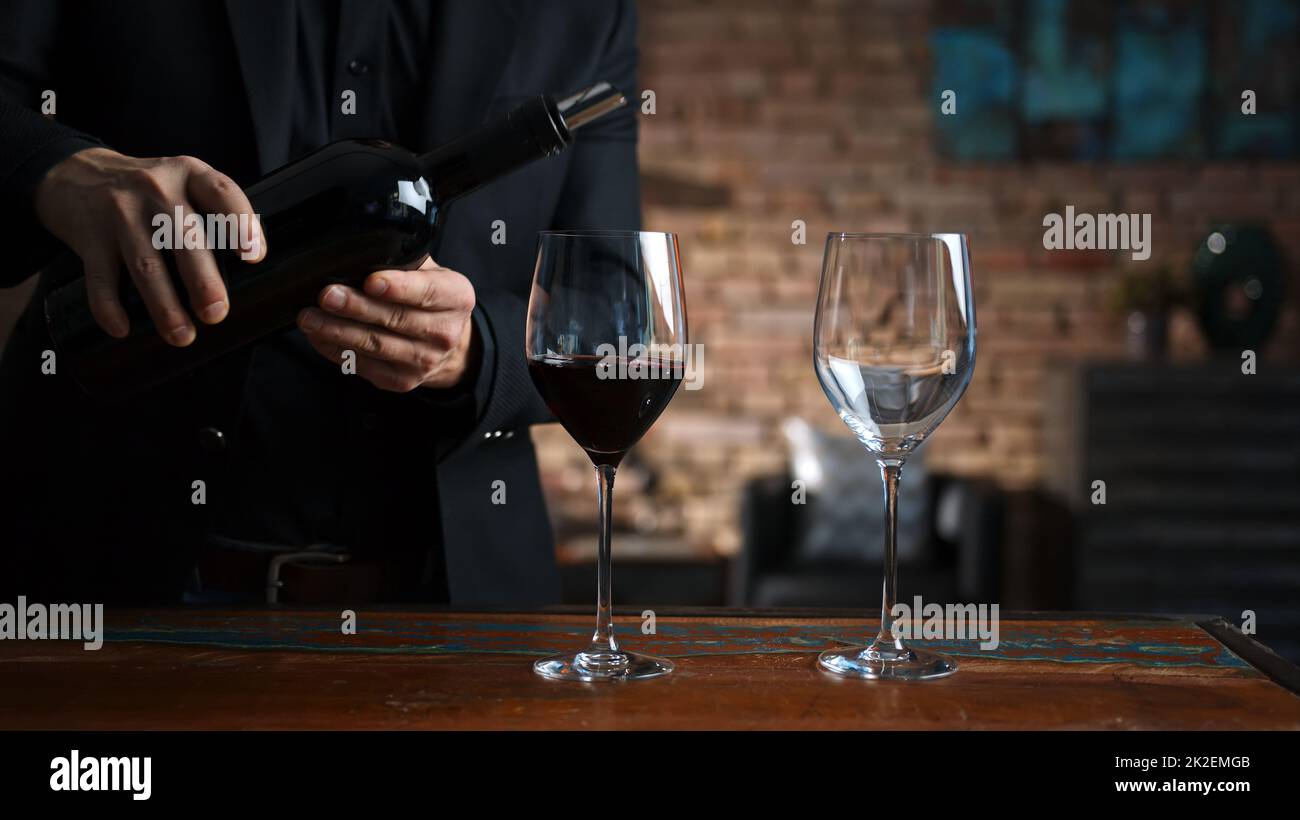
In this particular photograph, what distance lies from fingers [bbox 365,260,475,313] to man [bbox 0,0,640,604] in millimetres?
128

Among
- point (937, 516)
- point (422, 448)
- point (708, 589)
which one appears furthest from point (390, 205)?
point (937, 516)

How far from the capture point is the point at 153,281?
724 millimetres

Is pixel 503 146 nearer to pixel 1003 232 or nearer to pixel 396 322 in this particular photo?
pixel 396 322

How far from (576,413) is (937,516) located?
3.37 m

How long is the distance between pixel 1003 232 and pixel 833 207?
1.99 feet

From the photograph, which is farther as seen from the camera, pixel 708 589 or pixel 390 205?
pixel 708 589

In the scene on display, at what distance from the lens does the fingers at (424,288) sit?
77cm

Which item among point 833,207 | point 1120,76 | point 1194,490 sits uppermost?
point 1120,76

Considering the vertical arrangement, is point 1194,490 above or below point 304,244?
below

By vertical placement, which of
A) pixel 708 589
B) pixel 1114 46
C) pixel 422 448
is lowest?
pixel 708 589

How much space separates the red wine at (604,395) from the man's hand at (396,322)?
15 centimetres

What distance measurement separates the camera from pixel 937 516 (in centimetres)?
389

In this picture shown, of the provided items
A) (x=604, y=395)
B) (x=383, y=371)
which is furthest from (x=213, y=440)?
(x=604, y=395)
